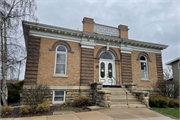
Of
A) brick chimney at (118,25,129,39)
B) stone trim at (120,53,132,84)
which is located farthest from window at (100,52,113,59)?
brick chimney at (118,25,129,39)

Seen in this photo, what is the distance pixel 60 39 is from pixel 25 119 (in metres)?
6.89

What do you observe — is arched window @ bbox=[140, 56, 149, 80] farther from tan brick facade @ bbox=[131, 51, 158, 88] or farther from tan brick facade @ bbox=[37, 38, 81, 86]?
tan brick facade @ bbox=[37, 38, 81, 86]

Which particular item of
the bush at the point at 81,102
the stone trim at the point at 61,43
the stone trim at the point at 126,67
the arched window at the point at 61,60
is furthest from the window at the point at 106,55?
the bush at the point at 81,102

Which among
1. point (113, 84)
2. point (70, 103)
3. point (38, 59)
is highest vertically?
point (38, 59)

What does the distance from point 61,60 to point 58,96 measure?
293 cm

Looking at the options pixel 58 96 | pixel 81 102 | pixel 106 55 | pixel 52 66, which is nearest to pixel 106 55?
pixel 106 55

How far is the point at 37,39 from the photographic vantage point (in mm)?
10742

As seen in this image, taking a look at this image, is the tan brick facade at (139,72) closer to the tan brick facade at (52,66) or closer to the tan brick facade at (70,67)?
the tan brick facade at (70,67)

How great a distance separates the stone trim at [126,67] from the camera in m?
12.8

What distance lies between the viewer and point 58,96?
10641mm

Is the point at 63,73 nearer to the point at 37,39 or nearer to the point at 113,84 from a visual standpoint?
the point at 37,39

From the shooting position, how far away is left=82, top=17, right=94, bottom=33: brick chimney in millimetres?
12423

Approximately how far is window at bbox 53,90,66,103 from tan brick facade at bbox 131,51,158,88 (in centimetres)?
699

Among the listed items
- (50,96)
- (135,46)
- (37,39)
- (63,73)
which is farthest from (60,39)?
(135,46)
